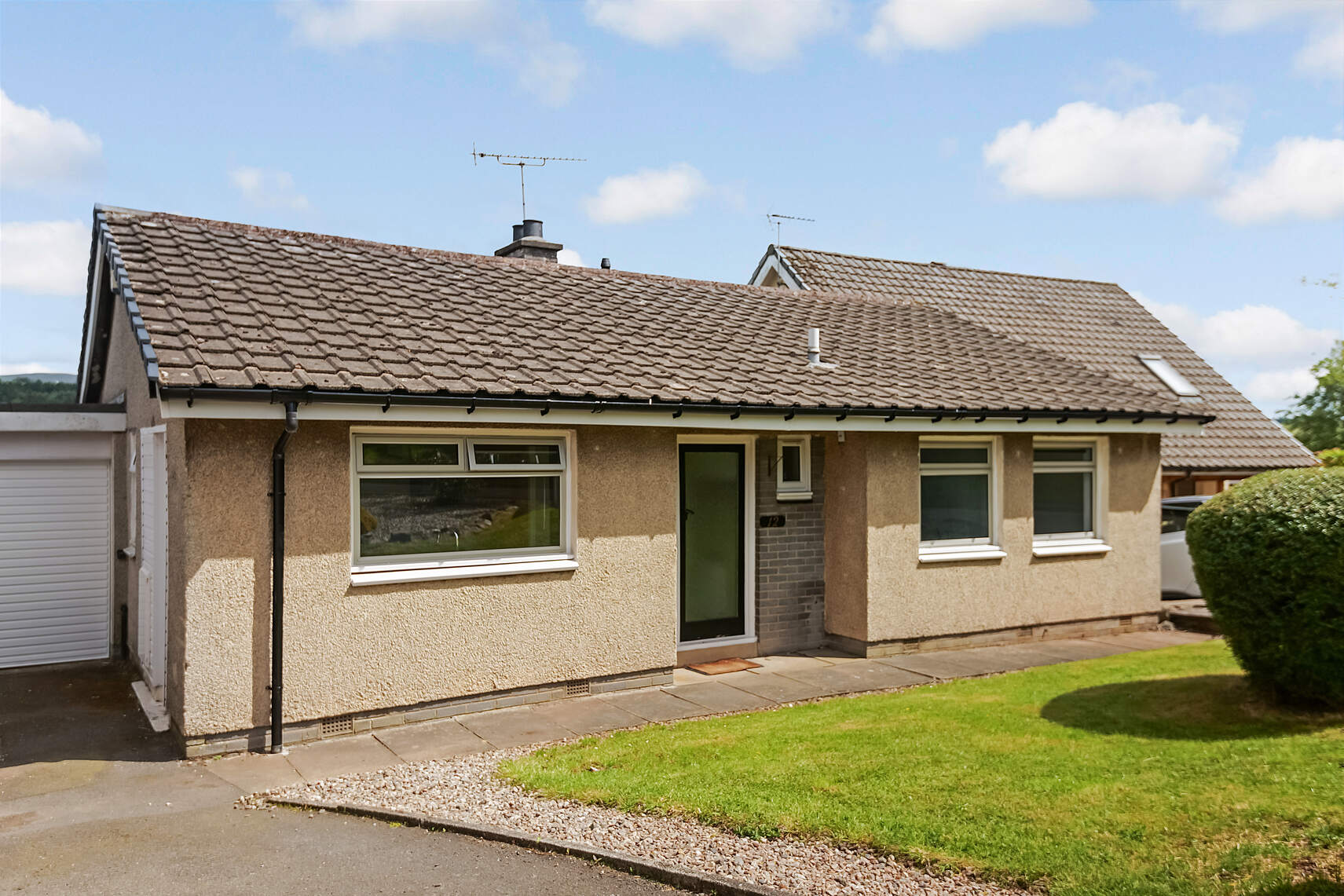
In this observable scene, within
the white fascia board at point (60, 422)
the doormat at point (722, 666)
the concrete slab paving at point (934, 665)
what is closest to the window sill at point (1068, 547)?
the concrete slab paving at point (934, 665)

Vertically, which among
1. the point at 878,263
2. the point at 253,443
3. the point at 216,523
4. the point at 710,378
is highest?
the point at 878,263

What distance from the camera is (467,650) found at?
8.62m

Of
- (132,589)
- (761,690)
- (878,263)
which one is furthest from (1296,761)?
(878,263)

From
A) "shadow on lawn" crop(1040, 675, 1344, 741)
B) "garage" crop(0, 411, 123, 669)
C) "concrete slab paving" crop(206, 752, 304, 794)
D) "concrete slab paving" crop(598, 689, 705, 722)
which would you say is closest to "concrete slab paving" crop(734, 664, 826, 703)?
"concrete slab paving" crop(598, 689, 705, 722)

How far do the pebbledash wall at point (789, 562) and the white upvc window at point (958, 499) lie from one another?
116 centimetres

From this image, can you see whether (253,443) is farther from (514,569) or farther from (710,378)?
(710,378)

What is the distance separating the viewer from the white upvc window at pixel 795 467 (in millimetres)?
11398

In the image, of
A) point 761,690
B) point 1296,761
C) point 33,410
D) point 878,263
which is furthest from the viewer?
point 878,263

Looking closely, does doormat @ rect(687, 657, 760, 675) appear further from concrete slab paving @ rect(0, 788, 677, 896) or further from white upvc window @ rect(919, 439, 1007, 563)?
concrete slab paving @ rect(0, 788, 677, 896)

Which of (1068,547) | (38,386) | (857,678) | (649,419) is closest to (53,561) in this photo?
(649,419)

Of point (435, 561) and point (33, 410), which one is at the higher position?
point (33, 410)

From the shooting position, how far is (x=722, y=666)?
10719 millimetres

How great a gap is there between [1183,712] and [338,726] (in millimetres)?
6732

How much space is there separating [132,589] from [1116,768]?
9739 millimetres
